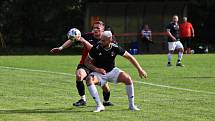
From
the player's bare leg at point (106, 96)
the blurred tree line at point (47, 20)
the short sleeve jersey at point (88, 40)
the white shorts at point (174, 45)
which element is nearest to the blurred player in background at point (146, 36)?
the blurred tree line at point (47, 20)

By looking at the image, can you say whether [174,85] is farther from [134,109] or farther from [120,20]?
[120,20]

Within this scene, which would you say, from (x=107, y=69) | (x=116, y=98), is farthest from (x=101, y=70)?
(x=116, y=98)

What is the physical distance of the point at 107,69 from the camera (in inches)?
516

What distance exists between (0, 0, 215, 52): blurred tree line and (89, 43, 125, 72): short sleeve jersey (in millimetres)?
37099

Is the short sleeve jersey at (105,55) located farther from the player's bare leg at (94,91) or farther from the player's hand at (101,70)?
the player's bare leg at (94,91)

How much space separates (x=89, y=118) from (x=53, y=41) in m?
45.0

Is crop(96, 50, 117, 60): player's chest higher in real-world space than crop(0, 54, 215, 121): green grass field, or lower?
higher

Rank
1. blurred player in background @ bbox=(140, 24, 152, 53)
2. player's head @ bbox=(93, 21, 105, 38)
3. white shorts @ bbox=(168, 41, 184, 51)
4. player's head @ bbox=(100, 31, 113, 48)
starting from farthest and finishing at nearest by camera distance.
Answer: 1. blurred player in background @ bbox=(140, 24, 152, 53)
2. white shorts @ bbox=(168, 41, 184, 51)
3. player's head @ bbox=(93, 21, 105, 38)
4. player's head @ bbox=(100, 31, 113, 48)

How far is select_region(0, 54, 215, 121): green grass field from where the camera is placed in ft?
39.2

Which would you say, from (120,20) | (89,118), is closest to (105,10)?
(120,20)

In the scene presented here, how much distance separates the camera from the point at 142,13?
47938 millimetres

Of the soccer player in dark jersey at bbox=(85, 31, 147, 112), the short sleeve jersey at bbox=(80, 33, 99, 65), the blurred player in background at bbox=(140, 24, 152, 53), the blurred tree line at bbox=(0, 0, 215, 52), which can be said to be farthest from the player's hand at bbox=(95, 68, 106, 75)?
the blurred tree line at bbox=(0, 0, 215, 52)

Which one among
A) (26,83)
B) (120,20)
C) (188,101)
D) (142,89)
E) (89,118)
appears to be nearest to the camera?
(89,118)

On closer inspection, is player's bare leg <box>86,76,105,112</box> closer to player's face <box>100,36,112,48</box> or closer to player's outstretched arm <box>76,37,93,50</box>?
player's face <box>100,36,112,48</box>
